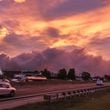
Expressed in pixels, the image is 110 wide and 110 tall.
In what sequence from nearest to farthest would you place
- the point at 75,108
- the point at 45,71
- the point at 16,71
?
the point at 75,108, the point at 16,71, the point at 45,71

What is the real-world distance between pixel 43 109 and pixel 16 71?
13193 cm

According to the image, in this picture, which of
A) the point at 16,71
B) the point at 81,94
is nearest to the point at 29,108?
the point at 81,94

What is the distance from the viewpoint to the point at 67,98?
4525cm

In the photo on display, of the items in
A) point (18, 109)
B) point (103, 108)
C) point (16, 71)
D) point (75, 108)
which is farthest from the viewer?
point (16, 71)

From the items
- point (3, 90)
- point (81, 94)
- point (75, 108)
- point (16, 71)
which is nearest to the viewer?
point (75, 108)

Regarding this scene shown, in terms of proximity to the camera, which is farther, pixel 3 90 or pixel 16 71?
pixel 16 71

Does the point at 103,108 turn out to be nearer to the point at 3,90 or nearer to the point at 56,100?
the point at 56,100

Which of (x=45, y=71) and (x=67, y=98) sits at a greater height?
(x=45, y=71)

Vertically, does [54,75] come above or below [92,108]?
above

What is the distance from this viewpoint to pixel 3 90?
44.2 meters

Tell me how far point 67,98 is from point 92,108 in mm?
8328

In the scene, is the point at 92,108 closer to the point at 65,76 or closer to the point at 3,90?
the point at 3,90

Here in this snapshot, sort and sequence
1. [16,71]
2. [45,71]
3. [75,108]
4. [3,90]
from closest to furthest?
[75,108] → [3,90] → [16,71] → [45,71]

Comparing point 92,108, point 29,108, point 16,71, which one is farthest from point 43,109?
point 16,71
